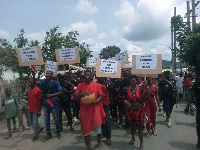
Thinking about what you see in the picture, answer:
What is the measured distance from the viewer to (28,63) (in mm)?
6688

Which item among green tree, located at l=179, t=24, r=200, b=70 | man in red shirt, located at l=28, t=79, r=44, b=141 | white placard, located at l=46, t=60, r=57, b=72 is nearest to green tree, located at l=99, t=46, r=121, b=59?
green tree, located at l=179, t=24, r=200, b=70

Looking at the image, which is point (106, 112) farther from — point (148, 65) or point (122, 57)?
point (122, 57)

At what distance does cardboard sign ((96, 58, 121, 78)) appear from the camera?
574 cm

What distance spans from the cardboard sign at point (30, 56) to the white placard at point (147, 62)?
299 centimetres

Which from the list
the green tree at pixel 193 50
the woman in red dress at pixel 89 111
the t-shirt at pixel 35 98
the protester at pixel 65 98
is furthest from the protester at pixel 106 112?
the green tree at pixel 193 50

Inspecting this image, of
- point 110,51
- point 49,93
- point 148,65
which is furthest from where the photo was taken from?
point 110,51

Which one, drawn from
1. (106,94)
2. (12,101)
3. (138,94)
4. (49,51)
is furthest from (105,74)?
(49,51)

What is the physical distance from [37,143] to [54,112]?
0.93 metres

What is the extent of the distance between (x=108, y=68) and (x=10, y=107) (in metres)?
3.43

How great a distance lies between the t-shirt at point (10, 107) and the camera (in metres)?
6.72

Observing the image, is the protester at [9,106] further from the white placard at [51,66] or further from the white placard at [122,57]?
the white placard at [122,57]

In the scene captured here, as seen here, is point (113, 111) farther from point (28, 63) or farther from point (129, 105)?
point (28, 63)

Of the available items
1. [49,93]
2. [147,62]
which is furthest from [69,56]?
[147,62]

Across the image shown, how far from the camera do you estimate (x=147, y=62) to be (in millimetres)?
5762
